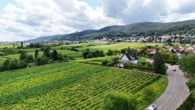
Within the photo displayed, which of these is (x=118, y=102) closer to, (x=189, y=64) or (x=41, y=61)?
(x=189, y=64)

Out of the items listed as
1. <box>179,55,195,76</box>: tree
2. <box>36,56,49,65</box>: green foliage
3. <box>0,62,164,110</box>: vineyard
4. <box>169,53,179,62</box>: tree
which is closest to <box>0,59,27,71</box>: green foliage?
<box>36,56,49,65</box>: green foliage

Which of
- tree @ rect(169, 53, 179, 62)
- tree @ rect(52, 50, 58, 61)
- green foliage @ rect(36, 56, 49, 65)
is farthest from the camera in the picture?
tree @ rect(52, 50, 58, 61)

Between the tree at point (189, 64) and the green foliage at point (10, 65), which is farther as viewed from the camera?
the green foliage at point (10, 65)

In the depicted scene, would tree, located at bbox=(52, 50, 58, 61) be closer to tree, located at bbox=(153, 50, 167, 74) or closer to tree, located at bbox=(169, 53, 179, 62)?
tree, located at bbox=(153, 50, 167, 74)

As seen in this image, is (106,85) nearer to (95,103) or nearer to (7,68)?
(95,103)

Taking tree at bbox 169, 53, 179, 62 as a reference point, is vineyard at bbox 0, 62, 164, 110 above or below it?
below

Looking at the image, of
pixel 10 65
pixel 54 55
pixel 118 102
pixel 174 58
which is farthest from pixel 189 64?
pixel 54 55

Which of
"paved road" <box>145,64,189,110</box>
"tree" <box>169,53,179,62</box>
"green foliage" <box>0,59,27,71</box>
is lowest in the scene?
"paved road" <box>145,64,189,110</box>

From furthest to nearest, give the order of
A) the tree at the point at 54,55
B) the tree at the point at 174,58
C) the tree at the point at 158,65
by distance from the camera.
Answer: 1. the tree at the point at 54,55
2. the tree at the point at 174,58
3. the tree at the point at 158,65

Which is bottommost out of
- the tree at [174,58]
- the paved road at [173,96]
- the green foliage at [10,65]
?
the paved road at [173,96]

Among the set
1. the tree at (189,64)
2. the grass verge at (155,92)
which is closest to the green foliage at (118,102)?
the grass verge at (155,92)

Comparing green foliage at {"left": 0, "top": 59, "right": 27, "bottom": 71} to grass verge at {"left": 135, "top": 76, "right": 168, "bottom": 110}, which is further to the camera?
green foliage at {"left": 0, "top": 59, "right": 27, "bottom": 71}

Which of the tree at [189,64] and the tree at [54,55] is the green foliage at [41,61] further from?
the tree at [189,64]
